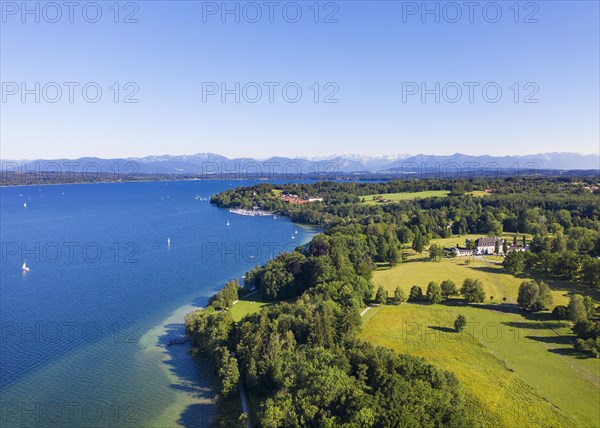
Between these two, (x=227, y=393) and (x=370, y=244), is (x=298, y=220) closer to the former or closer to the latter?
(x=370, y=244)

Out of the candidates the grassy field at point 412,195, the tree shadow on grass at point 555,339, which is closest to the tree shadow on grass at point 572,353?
the tree shadow on grass at point 555,339

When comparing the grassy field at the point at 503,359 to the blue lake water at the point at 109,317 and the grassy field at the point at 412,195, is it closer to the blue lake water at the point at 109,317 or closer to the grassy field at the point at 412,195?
the blue lake water at the point at 109,317

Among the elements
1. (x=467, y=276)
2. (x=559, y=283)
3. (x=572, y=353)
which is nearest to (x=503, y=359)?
(x=572, y=353)

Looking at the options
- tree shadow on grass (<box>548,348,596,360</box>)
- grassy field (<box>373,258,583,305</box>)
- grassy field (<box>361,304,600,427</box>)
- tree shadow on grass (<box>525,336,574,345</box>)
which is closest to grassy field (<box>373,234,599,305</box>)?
grassy field (<box>373,258,583,305</box>)

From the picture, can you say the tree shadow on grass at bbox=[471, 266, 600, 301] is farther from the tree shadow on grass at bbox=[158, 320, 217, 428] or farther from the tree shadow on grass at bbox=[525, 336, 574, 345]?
the tree shadow on grass at bbox=[158, 320, 217, 428]

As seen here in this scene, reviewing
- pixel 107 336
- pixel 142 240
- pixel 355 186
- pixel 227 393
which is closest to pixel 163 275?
pixel 107 336

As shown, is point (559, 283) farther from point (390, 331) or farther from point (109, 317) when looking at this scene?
point (109, 317)
